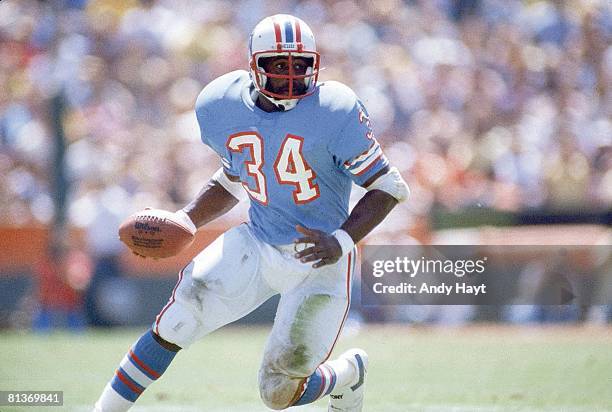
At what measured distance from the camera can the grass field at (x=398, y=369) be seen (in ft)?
18.8

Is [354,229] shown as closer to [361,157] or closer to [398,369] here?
[361,157]

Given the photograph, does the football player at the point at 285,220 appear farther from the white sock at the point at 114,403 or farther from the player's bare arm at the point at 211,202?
the player's bare arm at the point at 211,202

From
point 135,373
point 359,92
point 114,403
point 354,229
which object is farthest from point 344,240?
point 359,92

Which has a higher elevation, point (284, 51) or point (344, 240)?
point (284, 51)

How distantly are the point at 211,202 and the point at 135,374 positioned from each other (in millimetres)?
903

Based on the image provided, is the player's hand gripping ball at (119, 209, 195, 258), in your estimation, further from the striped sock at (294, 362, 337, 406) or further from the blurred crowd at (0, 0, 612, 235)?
the blurred crowd at (0, 0, 612, 235)

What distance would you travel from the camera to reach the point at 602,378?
21.4ft

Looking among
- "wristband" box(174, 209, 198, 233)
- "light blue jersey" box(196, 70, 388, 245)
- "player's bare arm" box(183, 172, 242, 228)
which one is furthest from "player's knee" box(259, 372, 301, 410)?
"player's bare arm" box(183, 172, 242, 228)

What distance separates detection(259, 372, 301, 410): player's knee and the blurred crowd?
4919 millimetres

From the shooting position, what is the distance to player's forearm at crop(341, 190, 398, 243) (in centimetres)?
440

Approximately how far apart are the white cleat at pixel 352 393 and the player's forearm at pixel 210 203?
856 millimetres

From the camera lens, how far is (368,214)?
4441mm

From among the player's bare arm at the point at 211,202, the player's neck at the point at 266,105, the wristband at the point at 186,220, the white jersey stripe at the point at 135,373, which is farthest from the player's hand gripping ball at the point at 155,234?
the player's neck at the point at 266,105

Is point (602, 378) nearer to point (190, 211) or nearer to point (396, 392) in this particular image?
point (396, 392)
